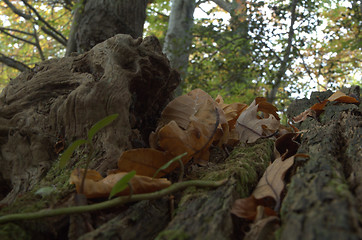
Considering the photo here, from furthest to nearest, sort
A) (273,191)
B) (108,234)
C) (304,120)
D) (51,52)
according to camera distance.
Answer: (51,52), (304,120), (273,191), (108,234)

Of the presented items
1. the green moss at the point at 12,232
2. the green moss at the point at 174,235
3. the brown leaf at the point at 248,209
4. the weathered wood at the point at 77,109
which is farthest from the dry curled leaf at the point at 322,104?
the green moss at the point at 12,232

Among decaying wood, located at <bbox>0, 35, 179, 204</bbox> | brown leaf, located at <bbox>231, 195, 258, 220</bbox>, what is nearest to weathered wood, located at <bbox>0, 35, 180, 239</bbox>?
decaying wood, located at <bbox>0, 35, 179, 204</bbox>

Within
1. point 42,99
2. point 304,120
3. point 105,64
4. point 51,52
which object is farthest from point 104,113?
point 51,52

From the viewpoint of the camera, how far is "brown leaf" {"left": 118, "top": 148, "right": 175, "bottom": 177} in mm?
902

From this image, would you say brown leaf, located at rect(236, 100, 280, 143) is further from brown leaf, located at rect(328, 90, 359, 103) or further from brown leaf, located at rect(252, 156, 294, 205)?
brown leaf, located at rect(328, 90, 359, 103)

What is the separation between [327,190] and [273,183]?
204mm

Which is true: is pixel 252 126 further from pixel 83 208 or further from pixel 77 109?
pixel 83 208

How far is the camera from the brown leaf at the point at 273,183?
82 centimetres

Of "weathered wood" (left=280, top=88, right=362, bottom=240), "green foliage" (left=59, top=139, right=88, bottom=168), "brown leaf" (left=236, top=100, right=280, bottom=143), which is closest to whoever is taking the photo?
"weathered wood" (left=280, top=88, right=362, bottom=240)

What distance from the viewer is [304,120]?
167cm

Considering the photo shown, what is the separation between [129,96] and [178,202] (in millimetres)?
525

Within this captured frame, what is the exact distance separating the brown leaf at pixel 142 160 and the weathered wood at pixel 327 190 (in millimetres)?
413

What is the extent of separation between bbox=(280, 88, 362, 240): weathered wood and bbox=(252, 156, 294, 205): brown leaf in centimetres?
5

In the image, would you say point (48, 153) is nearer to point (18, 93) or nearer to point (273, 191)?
point (18, 93)
